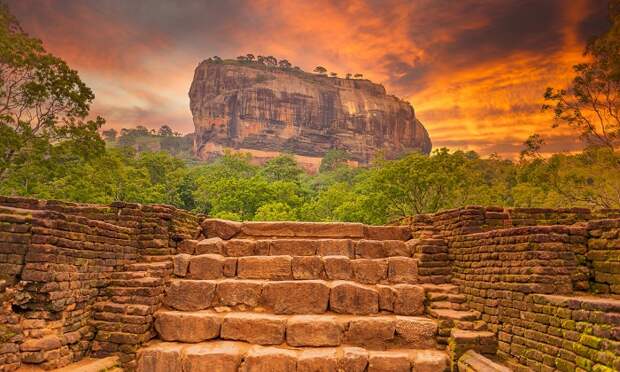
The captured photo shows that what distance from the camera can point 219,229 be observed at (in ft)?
27.9

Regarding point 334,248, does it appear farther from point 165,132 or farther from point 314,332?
point 165,132

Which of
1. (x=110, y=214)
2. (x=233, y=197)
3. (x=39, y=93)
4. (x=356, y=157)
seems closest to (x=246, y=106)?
(x=356, y=157)

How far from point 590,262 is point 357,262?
354cm

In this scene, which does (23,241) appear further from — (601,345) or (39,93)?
(39,93)

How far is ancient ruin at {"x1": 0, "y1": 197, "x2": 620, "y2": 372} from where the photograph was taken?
436cm

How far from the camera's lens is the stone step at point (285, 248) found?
7.52 metres

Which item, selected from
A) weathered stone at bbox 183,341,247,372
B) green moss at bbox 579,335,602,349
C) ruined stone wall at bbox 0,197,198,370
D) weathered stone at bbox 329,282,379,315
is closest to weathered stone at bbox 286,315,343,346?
weathered stone at bbox 329,282,379,315

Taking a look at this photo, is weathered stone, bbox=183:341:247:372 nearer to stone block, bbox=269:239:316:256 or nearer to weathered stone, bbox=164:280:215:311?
weathered stone, bbox=164:280:215:311

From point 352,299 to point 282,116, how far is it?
9308 cm

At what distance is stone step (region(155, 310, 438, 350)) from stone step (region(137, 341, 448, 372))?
290 millimetres

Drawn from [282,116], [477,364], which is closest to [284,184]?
[477,364]

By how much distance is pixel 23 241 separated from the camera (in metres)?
4.36

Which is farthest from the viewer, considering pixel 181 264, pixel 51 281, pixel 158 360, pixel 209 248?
pixel 209 248

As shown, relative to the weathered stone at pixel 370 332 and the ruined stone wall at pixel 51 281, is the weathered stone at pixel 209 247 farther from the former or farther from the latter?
the weathered stone at pixel 370 332
